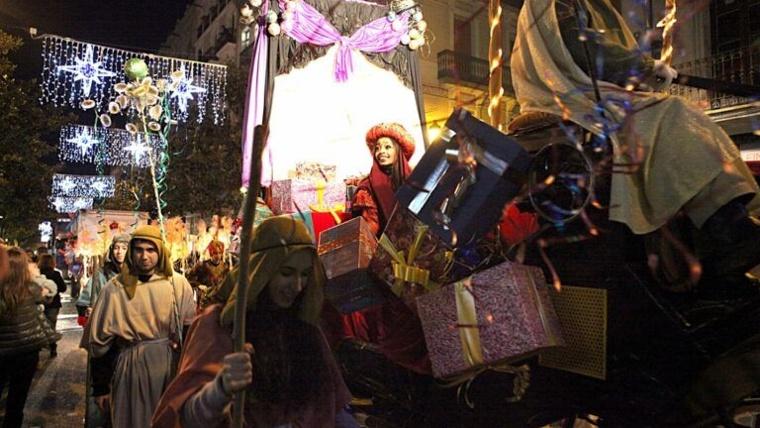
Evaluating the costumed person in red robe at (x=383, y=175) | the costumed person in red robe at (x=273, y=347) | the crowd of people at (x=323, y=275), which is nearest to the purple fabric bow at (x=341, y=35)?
the costumed person in red robe at (x=383, y=175)

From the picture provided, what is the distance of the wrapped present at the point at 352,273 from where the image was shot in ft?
8.96

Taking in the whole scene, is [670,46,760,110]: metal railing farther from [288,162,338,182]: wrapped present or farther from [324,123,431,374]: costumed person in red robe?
[324,123,431,374]: costumed person in red robe

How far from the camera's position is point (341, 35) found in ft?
22.5

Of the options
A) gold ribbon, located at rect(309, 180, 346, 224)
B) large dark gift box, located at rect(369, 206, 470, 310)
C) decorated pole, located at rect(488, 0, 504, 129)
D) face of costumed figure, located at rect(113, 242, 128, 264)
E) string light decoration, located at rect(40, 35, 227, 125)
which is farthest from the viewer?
string light decoration, located at rect(40, 35, 227, 125)

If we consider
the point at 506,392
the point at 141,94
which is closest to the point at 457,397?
the point at 506,392

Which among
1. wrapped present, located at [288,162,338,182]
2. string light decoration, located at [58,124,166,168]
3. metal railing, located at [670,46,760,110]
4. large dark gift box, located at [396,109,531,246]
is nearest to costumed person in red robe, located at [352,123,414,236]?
large dark gift box, located at [396,109,531,246]

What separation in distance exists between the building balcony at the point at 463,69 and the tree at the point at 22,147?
11.5m

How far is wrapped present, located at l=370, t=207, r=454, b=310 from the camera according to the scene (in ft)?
8.23

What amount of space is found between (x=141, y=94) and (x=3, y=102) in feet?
31.4

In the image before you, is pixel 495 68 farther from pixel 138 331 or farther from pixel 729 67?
pixel 729 67

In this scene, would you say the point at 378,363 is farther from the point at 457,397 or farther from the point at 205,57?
the point at 205,57

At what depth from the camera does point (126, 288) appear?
421 centimetres

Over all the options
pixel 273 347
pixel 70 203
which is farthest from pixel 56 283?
pixel 70 203

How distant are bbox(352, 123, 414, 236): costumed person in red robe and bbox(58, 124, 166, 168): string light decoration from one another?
56.6 feet
